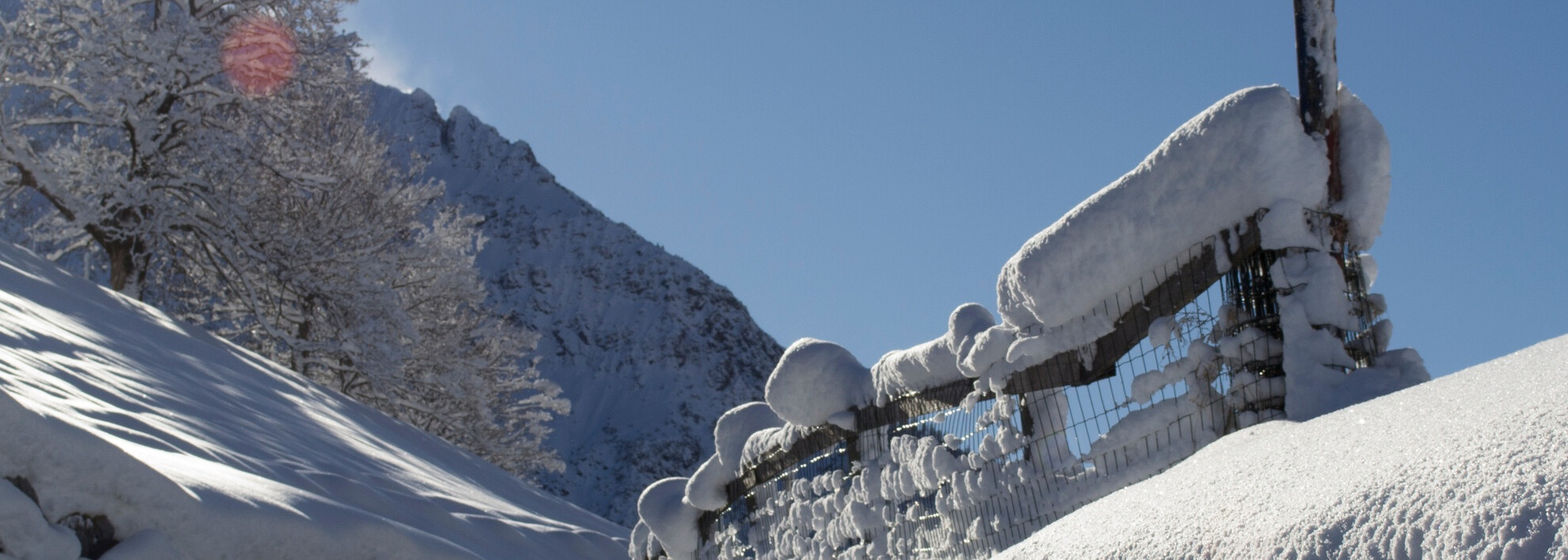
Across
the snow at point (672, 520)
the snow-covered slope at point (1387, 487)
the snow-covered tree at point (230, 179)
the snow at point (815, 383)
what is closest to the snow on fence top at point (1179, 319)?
the snow-covered slope at point (1387, 487)

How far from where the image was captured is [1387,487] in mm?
1314

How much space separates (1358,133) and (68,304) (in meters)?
6.92

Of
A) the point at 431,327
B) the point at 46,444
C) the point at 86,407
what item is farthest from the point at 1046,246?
the point at 431,327

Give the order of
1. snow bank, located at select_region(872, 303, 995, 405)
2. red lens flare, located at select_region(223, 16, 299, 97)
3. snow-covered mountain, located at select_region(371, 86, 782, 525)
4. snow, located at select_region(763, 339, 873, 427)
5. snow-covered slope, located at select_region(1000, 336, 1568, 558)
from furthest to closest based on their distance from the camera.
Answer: snow-covered mountain, located at select_region(371, 86, 782, 525)
red lens flare, located at select_region(223, 16, 299, 97)
snow, located at select_region(763, 339, 873, 427)
snow bank, located at select_region(872, 303, 995, 405)
snow-covered slope, located at select_region(1000, 336, 1568, 558)

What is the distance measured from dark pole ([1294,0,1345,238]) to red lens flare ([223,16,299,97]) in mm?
12392

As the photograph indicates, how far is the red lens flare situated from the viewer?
12250 millimetres

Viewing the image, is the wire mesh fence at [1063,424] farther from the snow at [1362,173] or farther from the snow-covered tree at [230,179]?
the snow-covered tree at [230,179]

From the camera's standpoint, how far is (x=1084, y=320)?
8.44 feet

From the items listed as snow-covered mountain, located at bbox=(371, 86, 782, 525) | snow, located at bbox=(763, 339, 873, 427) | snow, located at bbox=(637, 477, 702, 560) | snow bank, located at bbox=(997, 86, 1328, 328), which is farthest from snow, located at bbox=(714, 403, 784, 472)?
snow-covered mountain, located at bbox=(371, 86, 782, 525)

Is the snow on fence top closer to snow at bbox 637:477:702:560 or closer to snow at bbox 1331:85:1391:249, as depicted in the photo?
snow at bbox 1331:85:1391:249

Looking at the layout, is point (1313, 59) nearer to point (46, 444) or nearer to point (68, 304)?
point (46, 444)

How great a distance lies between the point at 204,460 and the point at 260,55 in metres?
10.5

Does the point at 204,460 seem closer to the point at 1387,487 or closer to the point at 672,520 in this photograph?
the point at 672,520

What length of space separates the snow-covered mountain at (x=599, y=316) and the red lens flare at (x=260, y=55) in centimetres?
3213
